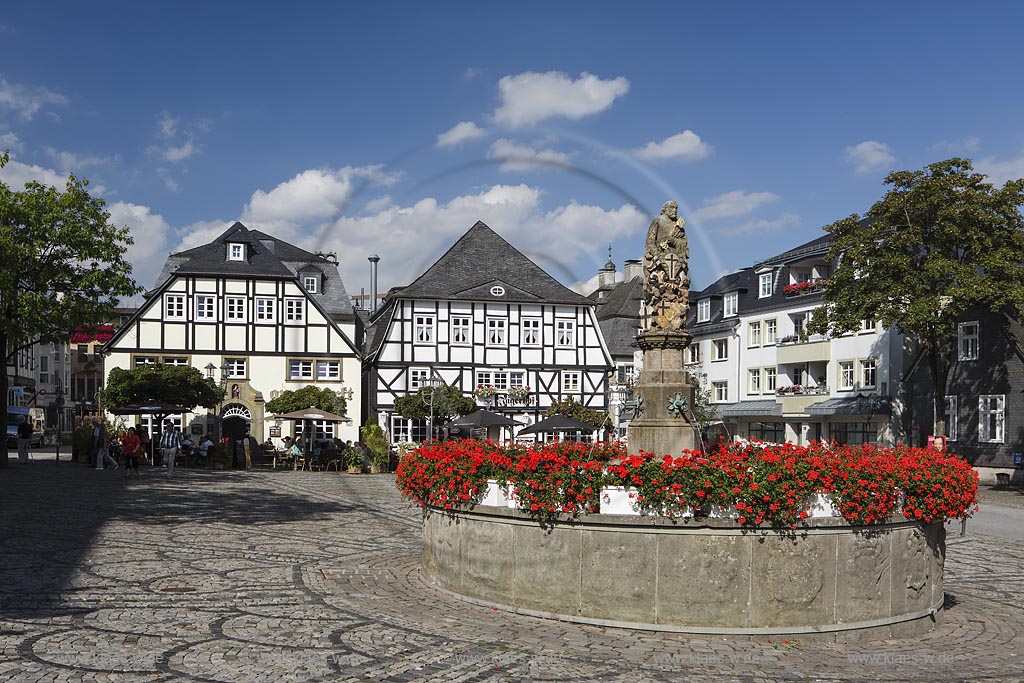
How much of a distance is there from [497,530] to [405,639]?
5.77 feet

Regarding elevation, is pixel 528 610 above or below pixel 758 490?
below

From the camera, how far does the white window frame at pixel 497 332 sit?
53.7m

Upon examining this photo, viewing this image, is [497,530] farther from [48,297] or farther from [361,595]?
[48,297]

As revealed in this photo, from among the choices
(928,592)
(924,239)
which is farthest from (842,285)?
(928,592)

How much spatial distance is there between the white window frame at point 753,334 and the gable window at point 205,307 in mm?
27422

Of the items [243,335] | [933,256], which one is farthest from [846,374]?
[243,335]

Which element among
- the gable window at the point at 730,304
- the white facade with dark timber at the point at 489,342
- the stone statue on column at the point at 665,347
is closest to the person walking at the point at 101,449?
the white facade with dark timber at the point at 489,342

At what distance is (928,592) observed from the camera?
10367mm

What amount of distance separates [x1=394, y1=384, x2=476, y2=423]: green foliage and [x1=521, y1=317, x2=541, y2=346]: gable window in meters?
4.90

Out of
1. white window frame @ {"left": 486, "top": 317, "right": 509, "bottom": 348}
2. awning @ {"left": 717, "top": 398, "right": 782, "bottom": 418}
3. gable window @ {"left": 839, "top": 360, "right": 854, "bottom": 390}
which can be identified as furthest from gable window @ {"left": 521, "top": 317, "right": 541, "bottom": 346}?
gable window @ {"left": 839, "top": 360, "right": 854, "bottom": 390}

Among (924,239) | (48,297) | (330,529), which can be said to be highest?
(924,239)

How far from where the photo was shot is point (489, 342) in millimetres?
53688

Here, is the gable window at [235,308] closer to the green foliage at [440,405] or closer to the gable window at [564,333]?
the green foliage at [440,405]

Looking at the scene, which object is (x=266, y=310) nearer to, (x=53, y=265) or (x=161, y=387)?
(x=161, y=387)
